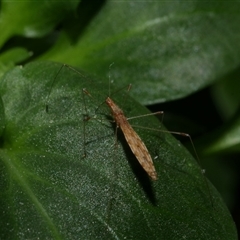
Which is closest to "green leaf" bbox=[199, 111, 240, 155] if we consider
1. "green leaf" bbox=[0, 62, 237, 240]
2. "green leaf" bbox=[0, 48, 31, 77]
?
"green leaf" bbox=[0, 62, 237, 240]

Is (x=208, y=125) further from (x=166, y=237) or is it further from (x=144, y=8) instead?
(x=166, y=237)

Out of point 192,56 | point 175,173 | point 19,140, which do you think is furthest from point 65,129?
point 192,56

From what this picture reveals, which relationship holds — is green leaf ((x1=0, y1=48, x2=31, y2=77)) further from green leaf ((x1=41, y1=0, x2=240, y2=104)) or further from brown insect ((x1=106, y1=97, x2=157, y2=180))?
brown insect ((x1=106, y1=97, x2=157, y2=180))

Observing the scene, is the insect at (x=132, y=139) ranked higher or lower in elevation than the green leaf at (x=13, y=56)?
lower

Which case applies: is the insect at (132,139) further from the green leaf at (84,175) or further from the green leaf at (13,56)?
the green leaf at (13,56)

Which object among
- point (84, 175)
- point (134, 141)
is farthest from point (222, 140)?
point (84, 175)

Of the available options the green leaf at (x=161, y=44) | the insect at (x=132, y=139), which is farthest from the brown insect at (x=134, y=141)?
the green leaf at (x=161, y=44)
